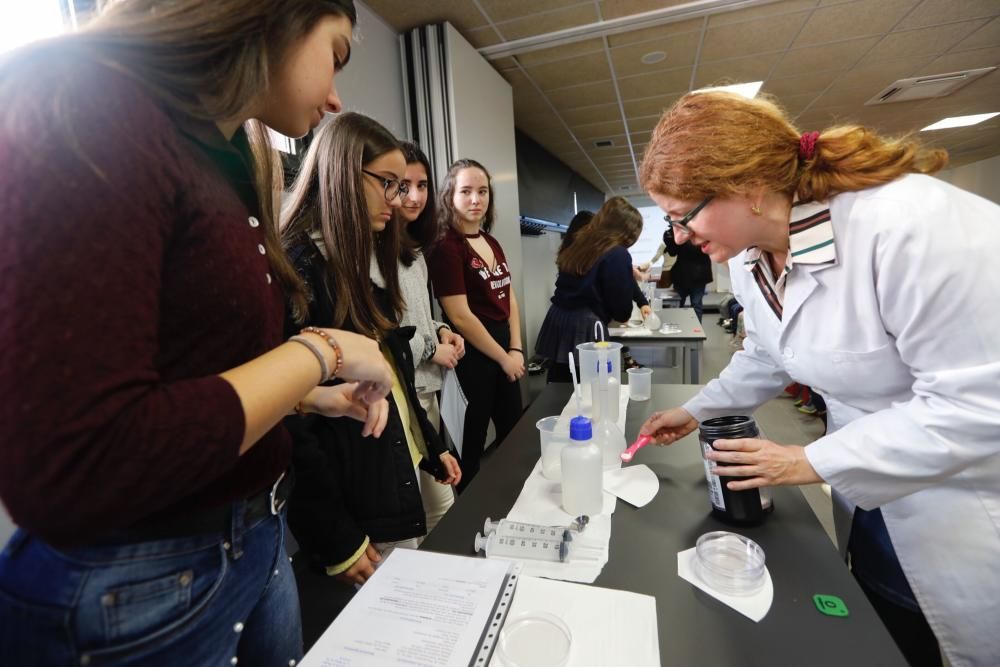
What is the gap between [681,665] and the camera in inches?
21.7

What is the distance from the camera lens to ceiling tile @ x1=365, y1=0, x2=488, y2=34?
2.30m

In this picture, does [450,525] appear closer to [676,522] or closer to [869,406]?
[676,522]

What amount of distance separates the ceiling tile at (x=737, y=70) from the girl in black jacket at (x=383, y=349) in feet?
10.6

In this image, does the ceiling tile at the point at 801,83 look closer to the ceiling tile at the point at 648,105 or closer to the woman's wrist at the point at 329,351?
the ceiling tile at the point at 648,105

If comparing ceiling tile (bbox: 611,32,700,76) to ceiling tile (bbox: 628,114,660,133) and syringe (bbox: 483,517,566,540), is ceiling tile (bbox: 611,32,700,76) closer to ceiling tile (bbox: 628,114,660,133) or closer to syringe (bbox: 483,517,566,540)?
ceiling tile (bbox: 628,114,660,133)

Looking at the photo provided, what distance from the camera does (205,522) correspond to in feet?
1.61

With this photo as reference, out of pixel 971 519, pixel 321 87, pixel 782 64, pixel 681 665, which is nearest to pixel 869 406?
A: pixel 971 519

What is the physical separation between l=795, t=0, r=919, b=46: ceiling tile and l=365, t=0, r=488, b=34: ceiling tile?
2.07m

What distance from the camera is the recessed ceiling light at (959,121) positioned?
5.30 meters

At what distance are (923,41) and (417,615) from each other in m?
4.68

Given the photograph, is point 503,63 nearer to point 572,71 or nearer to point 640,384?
point 572,71

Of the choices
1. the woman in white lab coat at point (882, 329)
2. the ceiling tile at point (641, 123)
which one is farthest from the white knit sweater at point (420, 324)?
the ceiling tile at point (641, 123)

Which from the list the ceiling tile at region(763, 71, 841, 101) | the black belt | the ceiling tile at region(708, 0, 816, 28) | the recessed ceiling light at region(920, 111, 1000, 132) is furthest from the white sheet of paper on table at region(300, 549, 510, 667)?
the recessed ceiling light at region(920, 111, 1000, 132)

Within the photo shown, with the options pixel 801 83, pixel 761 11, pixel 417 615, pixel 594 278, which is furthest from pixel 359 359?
pixel 801 83
